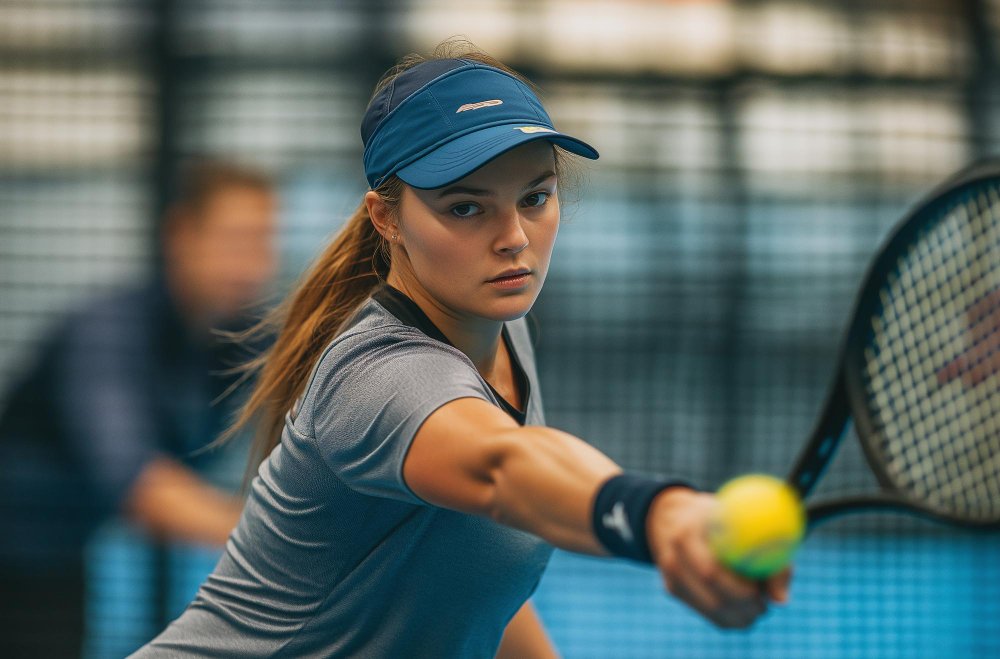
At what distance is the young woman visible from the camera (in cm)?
126

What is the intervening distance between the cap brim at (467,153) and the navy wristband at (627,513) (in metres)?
0.43

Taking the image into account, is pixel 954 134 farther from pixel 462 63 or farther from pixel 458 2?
pixel 462 63

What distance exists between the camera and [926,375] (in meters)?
1.93

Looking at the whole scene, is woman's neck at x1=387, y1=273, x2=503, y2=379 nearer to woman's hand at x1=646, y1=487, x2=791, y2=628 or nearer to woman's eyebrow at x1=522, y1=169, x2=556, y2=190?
woman's eyebrow at x1=522, y1=169, x2=556, y2=190

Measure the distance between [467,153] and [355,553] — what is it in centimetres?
47

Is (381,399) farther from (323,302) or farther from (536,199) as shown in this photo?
(323,302)

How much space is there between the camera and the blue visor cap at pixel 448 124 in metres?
1.46

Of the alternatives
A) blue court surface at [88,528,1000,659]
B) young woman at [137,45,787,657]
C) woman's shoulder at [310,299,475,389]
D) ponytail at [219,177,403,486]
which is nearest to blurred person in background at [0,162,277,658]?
blue court surface at [88,528,1000,659]

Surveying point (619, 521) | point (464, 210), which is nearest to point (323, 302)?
point (464, 210)

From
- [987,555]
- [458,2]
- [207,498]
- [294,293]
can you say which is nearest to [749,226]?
[458,2]

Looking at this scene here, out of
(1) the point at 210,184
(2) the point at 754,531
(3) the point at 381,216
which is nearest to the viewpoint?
(2) the point at 754,531

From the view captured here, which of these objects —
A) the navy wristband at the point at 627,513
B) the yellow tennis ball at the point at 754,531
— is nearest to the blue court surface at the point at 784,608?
the navy wristband at the point at 627,513

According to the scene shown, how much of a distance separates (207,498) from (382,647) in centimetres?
115

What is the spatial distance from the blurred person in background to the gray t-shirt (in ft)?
3.15
